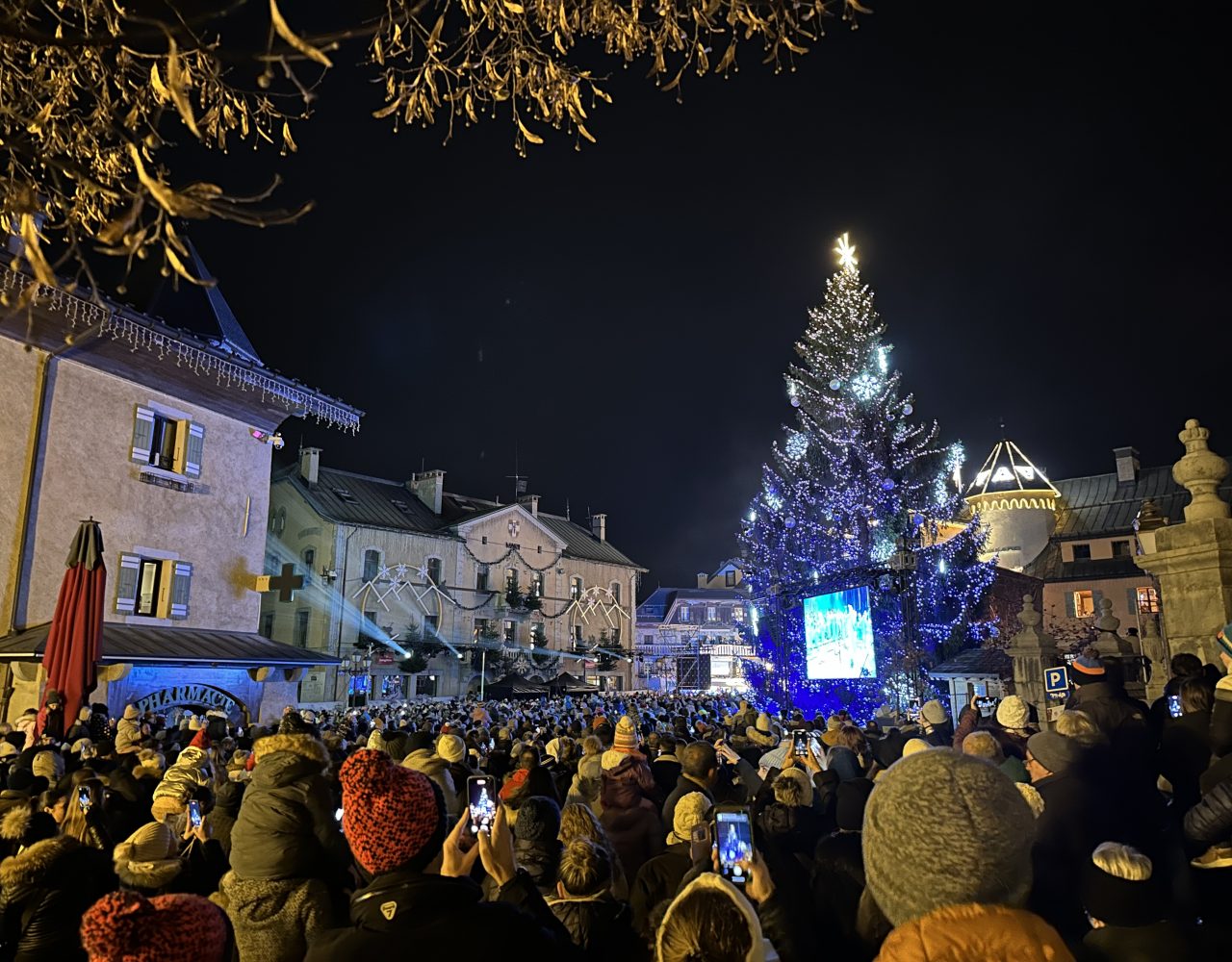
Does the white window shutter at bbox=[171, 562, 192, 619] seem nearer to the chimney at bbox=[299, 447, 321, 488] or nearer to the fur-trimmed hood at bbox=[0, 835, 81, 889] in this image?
the fur-trimmed hood at bbox=[0, 835, 81, 889]

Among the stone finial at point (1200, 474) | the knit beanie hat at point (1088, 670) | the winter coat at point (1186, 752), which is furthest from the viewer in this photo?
the stone finial at point (1200, 474)

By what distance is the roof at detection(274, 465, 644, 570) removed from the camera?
45281 mm

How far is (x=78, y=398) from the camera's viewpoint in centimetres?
1709

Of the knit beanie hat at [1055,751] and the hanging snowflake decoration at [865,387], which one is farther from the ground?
the hanging snowflake decoration at [865,387]

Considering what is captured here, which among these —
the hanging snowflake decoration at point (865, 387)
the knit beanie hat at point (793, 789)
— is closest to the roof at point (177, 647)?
the knit beanie hat at point (793, 789)

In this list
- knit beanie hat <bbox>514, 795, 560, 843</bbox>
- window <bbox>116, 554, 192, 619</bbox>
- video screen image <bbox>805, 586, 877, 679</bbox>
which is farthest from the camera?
video screen image <bbox>805, 586, 877, 679</bbox>

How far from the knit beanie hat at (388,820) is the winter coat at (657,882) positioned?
1778mm

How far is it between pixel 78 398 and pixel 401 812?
17.8m

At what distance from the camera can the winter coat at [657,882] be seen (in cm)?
407

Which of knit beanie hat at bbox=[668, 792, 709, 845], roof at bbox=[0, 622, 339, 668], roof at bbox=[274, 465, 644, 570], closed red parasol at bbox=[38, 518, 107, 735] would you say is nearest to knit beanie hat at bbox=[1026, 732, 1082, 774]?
knit beanie hat at bbox=[668, 792, 709, 845]

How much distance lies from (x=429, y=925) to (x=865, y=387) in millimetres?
28935

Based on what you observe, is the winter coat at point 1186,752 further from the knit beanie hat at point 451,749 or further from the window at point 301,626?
the window at point 301,626

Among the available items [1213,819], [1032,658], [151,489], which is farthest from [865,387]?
[1213,819]

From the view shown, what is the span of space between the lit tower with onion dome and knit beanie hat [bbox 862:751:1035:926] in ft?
161
